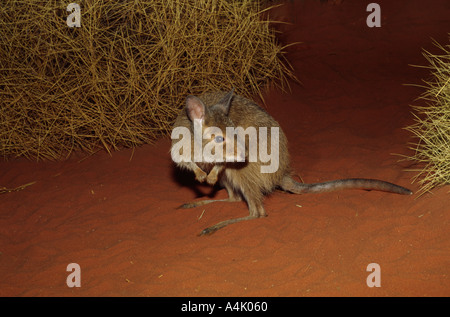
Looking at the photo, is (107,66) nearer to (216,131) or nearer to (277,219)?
(216,131)

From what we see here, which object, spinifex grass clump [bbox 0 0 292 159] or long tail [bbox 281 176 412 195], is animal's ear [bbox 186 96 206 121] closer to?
long tail [bbox 281 176 412 195]

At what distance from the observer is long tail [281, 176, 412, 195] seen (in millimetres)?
3850

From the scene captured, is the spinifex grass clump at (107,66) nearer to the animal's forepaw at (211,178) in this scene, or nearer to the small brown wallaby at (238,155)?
the small brown wallaby at (238,155)

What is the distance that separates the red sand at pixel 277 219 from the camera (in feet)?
9.84

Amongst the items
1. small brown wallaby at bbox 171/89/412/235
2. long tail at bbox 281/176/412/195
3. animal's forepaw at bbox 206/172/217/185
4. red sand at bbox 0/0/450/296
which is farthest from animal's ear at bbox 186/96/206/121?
long tail at bbox 281/176/412/195

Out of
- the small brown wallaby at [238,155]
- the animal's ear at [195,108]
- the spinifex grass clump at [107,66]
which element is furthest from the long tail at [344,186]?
the spinifex grass clump at [107,66]

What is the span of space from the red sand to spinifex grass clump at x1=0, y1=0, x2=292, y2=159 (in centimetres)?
32

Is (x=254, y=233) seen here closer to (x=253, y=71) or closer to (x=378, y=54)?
(x=253, y=71)

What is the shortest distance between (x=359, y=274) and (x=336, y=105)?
3.35m

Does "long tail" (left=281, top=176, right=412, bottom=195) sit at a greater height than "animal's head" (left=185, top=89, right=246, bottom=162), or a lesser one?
lesser

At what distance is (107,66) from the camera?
500 centimetres

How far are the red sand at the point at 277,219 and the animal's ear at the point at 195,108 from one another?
91 cm

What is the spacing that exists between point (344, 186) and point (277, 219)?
2.20 feet

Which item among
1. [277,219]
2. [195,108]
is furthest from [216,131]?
[277,219]
